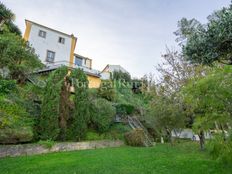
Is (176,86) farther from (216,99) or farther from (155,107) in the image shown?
(216,99)

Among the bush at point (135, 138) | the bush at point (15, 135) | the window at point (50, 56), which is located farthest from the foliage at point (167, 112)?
the window at point (50, 56)

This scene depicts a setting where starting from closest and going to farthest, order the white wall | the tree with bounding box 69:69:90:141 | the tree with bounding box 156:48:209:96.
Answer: the tree with bounding box 69:69:90:141
the tree with bounding box 156:48:209:96
the white wall

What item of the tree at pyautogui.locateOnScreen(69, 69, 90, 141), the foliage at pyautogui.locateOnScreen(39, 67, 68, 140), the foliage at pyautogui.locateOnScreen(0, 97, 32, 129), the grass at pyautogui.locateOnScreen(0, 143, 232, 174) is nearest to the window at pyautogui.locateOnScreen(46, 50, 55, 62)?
the tree at pyautogui.locateOnScreen(69, 69, 90, 141)

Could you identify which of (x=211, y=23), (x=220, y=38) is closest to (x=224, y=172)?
(x=220, y=38)

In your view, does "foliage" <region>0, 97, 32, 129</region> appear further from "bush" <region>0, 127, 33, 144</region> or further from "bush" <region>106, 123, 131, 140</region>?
"bush" <region>106, 123, 131, 140</region>

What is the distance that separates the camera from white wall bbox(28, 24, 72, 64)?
1087 inches

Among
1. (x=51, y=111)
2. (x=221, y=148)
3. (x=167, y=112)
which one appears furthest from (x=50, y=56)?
(x=221, y=148)

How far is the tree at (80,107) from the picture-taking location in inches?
532

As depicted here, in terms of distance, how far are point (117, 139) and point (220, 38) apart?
10.8m

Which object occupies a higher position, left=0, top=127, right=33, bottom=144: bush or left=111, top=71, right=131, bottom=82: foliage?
left=111, top=71, right=131, bottom=82: foliage

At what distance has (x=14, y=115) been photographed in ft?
35.4

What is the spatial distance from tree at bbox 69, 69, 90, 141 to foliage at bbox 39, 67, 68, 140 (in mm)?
1164

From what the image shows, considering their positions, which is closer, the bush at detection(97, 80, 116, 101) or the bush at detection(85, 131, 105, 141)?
the bush at detection(85, 131, 105, 141)

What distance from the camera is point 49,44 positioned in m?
28.7
